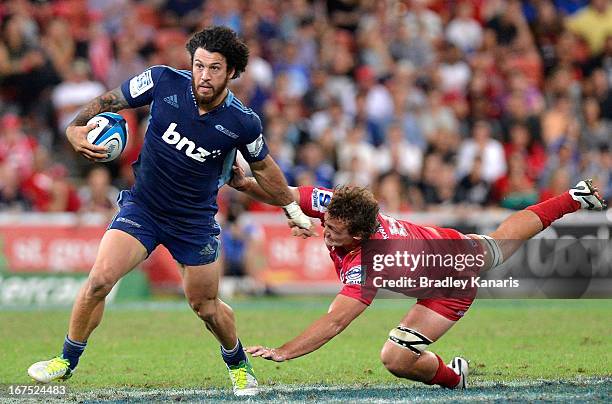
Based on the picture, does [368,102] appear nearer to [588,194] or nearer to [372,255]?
[588,194]

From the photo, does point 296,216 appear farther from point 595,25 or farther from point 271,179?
point 595,25

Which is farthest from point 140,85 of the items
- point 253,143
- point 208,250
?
point 208,250

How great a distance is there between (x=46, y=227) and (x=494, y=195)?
6.80 metres

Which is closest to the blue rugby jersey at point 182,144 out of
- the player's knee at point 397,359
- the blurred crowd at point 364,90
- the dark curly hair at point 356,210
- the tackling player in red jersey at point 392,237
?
the tackling player in red jersey at point 392,237

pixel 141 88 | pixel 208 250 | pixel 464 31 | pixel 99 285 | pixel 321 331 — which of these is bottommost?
pixel 321 331

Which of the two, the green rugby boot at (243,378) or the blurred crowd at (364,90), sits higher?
the blurred crowd at (364,90)

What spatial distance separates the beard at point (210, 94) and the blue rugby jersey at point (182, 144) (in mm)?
48

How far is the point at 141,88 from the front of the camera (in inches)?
332

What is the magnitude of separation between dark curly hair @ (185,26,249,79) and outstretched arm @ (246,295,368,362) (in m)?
1.92

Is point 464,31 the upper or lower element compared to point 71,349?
upper

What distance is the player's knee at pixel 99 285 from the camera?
8.07m

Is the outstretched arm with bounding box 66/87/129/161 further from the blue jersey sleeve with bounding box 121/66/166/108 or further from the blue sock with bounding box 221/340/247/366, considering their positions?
the blue sock with bounding box 221/340/247/366

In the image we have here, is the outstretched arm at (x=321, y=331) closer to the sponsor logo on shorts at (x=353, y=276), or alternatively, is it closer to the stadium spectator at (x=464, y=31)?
the sponsor logo on shorts at (x=353, y=276)

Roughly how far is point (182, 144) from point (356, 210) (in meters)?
1.42
